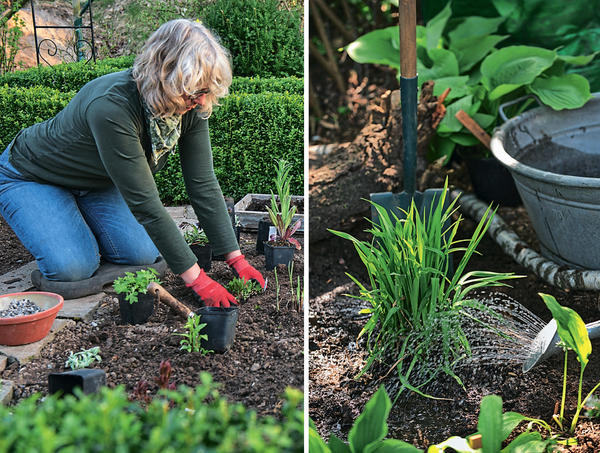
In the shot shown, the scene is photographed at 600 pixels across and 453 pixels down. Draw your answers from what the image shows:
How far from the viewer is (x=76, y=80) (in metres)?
3.50

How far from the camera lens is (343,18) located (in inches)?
174

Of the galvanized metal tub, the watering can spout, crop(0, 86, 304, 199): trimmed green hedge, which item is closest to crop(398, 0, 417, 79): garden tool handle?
the galvanized metal tub

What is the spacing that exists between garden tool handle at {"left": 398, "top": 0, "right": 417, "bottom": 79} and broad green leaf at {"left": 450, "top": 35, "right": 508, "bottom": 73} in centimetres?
96

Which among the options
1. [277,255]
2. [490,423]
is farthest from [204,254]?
[490,423]

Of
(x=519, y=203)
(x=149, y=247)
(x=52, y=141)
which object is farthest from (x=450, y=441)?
(x=519, y=203)

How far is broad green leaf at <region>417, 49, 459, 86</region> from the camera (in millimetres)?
2914

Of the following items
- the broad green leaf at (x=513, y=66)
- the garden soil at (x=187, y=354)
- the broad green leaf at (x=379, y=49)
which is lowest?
the garden soil at (x=187, y=354)

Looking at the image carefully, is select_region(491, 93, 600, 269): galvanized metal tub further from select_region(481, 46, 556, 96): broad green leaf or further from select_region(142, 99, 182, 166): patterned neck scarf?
select_region(142, 99, 182, 166): patterned neck scarf

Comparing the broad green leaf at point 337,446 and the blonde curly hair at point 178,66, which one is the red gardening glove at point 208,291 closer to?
the blonde curly hair at point 178,66

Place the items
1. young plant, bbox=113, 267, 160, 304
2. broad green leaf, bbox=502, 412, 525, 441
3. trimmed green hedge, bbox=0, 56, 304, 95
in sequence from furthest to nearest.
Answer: trimmed green hedge, bbox=0, 56, 304, 95 → young plant, bbox=113, 267, 160, 304 → broad green leaf, bbox=502, 412, 525, 441

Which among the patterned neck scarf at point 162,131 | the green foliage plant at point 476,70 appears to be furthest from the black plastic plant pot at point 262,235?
the green foliage plant at point 476,70

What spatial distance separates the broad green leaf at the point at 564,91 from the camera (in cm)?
253

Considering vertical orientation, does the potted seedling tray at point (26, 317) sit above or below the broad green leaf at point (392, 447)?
above

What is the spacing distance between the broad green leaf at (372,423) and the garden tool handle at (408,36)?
50.9 inches
